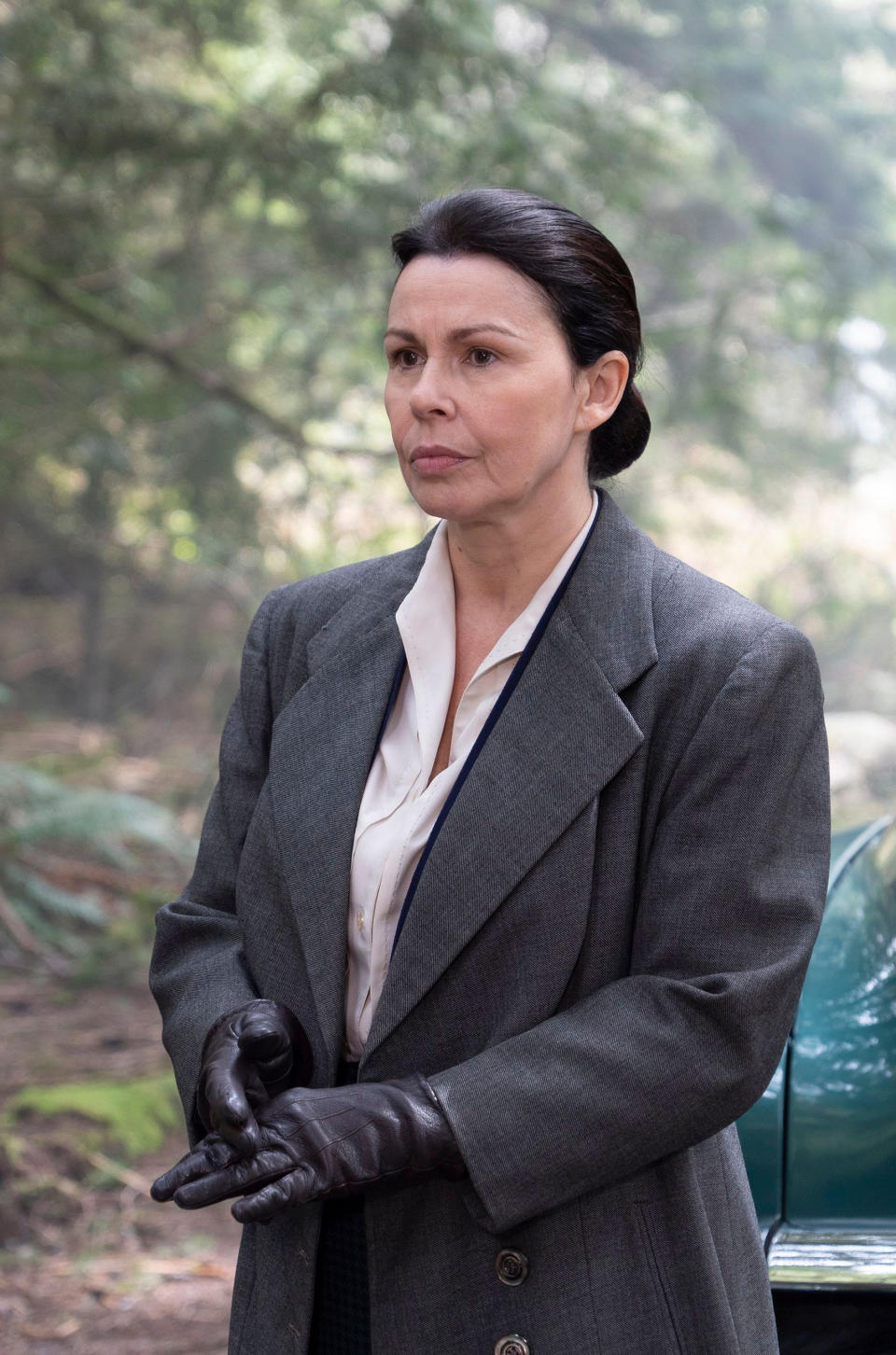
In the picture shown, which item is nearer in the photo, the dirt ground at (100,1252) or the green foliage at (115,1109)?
the dirt ground at (100,1252)

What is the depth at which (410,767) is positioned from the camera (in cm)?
178

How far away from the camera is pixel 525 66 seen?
6336 mm

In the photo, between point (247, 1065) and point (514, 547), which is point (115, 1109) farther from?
point (514, 547)

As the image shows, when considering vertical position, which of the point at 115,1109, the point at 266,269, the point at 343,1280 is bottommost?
the point at 115,1109

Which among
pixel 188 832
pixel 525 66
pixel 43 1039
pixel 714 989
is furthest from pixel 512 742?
pixel 188 832

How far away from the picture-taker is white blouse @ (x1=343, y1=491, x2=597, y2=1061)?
5.60 feet

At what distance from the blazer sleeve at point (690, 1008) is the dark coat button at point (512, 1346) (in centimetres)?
15

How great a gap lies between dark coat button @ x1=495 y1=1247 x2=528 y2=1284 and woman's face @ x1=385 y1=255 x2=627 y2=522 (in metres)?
0.92

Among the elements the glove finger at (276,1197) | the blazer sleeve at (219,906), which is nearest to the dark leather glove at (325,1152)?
the glove finger at (276,1197)

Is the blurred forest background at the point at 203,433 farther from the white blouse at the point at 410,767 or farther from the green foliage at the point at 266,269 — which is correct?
the white blouse at the point at 410,767

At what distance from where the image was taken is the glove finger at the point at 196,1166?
5.02 feet

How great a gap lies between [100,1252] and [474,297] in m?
3.20

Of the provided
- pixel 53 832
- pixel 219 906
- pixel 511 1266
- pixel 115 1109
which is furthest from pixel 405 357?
pixel 53 832

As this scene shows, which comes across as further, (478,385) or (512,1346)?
(478,385)
